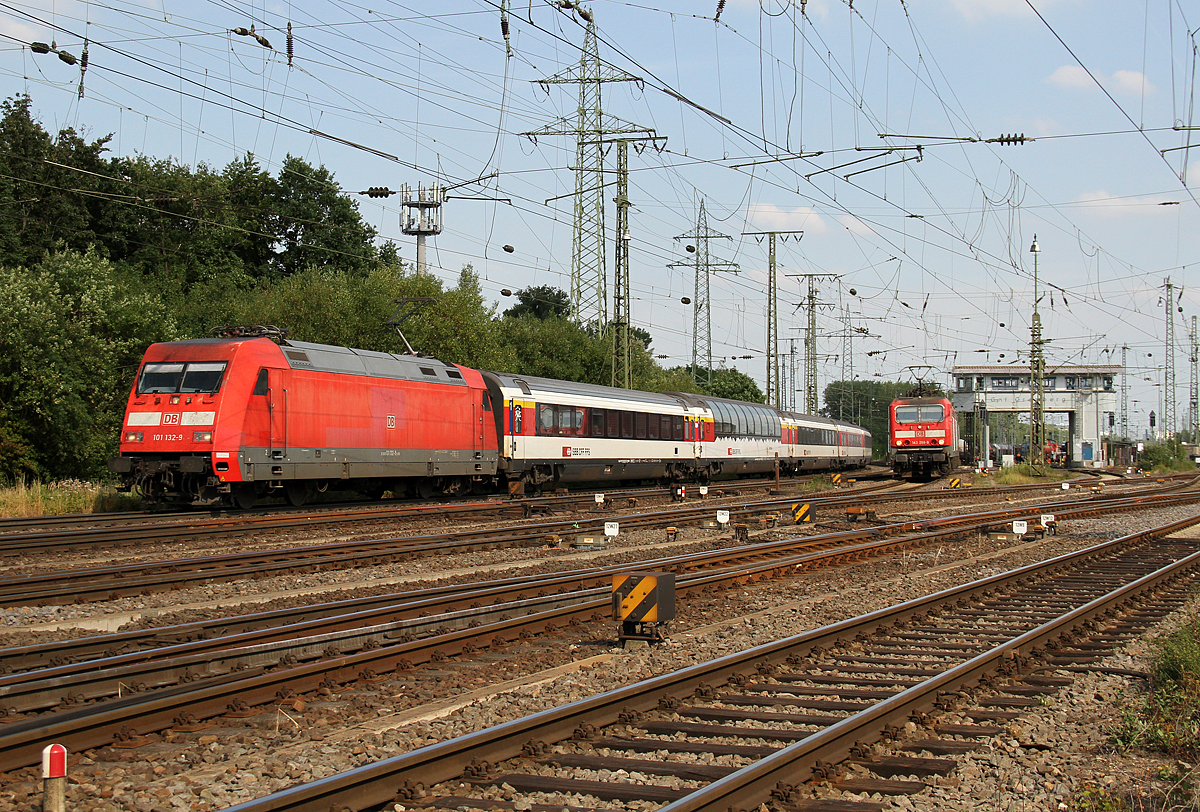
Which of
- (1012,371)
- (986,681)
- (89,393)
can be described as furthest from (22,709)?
(1012,371)

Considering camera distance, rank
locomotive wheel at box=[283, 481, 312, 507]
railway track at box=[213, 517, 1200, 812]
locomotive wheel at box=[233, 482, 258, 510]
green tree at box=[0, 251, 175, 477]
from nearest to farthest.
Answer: railway track at box=[213, 517, 1200, 812] → locomotive wheel at box=[233, 482, 258, 510] → locomotive wheel at box=[283, 481, 312, 507] → green tree at box=[0, 251, 175, 477]

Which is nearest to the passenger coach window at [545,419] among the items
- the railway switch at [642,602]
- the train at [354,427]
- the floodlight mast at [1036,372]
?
the train at [354,427]

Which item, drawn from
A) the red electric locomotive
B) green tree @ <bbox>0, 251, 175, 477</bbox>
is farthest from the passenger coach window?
green tree @ <bbox>0, 251, 175, 477</bbox>

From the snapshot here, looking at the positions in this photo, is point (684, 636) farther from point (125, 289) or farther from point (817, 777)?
point (125, 289)

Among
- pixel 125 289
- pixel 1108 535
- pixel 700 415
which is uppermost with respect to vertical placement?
pixel 125 289

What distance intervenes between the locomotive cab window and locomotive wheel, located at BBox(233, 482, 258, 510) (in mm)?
Result: 2760

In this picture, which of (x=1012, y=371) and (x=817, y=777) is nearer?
(x=817, y=777)

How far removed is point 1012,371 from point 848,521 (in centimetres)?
8446

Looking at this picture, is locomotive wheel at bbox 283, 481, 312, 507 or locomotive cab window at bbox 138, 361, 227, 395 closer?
locomotive cab window at bbox 138, 361, 227, 395

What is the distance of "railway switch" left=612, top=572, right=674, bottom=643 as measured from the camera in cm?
916

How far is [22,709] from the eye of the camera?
6.71 m

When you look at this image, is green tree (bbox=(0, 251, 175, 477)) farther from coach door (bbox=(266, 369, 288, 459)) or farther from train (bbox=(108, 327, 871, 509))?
coach door (bbox=(266, 369, 288, 459))

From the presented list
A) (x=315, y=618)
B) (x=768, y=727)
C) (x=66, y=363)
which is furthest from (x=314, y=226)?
(x=768, y=727)

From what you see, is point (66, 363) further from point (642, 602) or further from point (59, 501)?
point (642, 602)
